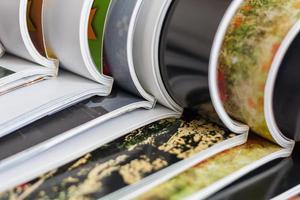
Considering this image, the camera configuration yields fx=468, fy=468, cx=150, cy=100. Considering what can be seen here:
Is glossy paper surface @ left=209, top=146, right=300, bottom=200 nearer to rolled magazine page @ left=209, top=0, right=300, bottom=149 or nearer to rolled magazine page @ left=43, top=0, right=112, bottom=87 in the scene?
rolled magazine page @ left=209, top=0, right=300, bottom=149

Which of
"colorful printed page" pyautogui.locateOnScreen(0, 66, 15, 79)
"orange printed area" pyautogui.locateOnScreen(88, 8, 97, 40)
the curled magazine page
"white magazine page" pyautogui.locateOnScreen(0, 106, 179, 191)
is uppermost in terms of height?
"orange printed area" pyautogui.locateOnScreen(88, 8, 97, 40)

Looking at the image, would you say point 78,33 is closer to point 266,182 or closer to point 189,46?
point 189,46

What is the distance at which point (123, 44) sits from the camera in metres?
0.55

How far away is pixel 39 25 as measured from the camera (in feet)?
2.00

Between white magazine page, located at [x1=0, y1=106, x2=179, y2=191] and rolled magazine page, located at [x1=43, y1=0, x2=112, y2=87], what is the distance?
0.07m

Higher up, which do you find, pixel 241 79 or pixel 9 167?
pixel 241 79

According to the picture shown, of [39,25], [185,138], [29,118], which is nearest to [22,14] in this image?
[39,25]

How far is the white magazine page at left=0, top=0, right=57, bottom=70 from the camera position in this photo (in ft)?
1.92

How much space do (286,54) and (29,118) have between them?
0.28m

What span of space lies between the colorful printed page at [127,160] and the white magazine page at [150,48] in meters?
0.04

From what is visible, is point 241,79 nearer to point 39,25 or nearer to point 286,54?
point 286,54

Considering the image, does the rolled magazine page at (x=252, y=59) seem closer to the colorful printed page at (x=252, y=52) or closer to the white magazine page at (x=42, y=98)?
the colorful printed page at (x=252, y=52)

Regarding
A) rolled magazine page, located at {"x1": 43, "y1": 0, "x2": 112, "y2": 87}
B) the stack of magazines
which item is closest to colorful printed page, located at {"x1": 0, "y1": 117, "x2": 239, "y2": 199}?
the stack of magazines

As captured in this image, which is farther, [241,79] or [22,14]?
[22,14]
